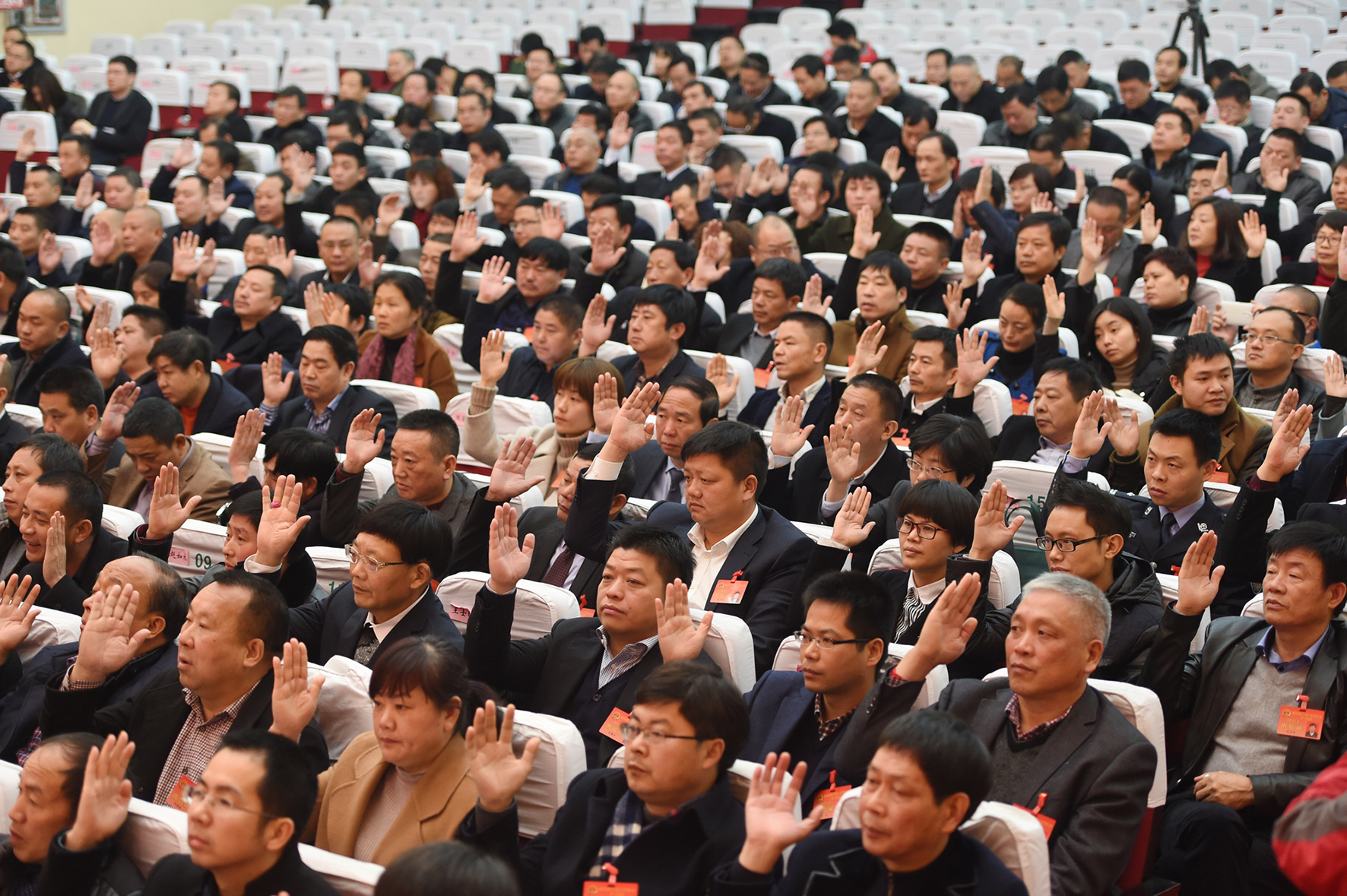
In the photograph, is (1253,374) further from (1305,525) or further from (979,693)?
(979,693)

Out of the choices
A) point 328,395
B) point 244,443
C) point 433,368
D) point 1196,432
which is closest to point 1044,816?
point 1196,432

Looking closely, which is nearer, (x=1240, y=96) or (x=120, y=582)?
(x=120, y=582)

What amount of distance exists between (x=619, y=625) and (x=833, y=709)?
521 mm

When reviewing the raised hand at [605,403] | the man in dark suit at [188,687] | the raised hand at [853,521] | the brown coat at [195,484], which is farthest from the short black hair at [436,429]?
the raised hand at [853,521]

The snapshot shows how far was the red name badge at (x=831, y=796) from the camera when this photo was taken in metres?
2.57

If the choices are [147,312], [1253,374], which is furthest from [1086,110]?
[147,312]

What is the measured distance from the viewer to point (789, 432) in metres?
4.12

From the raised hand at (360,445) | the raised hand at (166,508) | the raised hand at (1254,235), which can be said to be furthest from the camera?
the raised hand at (1254,235)

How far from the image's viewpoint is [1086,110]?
813 cm

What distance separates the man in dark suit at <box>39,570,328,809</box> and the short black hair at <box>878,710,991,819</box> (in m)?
1.36

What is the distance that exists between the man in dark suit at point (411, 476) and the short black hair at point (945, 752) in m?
1.96

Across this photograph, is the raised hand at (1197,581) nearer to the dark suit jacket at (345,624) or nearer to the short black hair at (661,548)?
the short black hair at (661,548)

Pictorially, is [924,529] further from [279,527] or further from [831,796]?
[279,527]

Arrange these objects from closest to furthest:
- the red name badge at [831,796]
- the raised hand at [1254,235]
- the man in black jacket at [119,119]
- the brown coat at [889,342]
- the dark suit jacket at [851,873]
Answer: the dark suit jacket at [851,873], the red name badge at [831,796], the brown coat at [889,342], the raised hand at [1254,235], the man in black jacket at [119,119]
